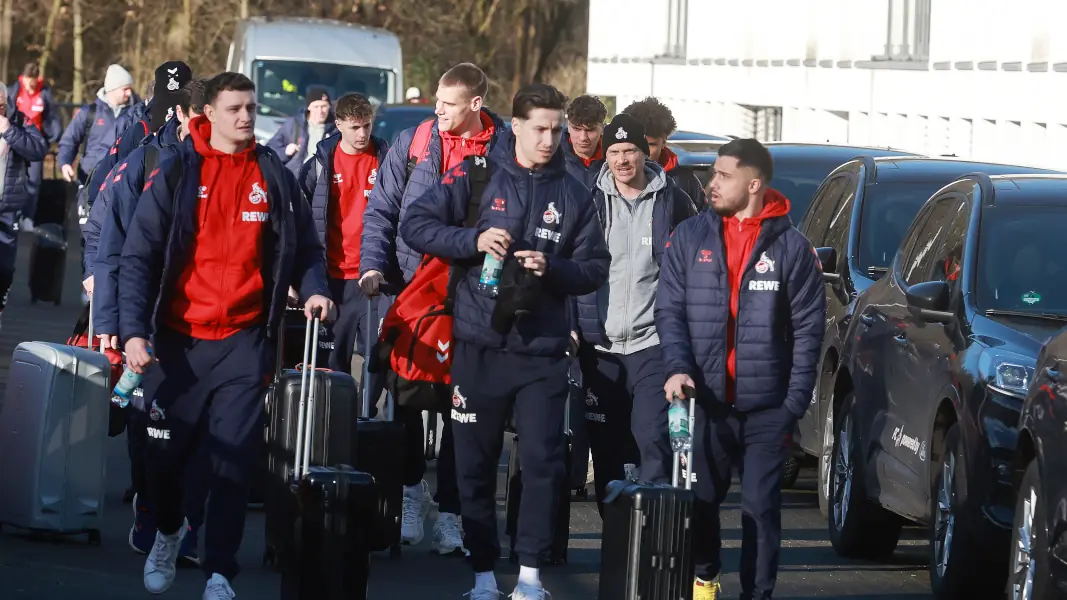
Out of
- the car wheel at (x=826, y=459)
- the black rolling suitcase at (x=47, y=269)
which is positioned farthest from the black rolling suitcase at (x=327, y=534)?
the black rolling suitcase at (x=47, y=269)

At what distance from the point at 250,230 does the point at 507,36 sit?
1748 inches

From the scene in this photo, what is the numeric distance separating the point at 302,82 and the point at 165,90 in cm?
2116

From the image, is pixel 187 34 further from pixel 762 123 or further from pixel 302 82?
pixel 302 82

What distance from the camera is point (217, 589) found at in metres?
7.88

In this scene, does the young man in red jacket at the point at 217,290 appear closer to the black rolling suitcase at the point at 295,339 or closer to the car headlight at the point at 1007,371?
the car headlight at the point at 1007,371

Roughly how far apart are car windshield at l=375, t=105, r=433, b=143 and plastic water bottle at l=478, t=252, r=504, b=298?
16.2m

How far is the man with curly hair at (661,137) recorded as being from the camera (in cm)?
997

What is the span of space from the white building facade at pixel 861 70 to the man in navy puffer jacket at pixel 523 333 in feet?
46.2

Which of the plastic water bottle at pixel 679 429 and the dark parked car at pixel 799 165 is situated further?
the dark parked car at pixel 799 165

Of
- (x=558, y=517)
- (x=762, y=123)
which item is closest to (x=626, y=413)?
(x=558, y=517)

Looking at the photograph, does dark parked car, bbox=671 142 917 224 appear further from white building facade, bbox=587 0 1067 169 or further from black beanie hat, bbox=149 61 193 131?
white building facade, bbox=587 0 1067 169

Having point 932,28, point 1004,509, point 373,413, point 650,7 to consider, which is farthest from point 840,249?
point 650,7

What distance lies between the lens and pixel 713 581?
321 inches

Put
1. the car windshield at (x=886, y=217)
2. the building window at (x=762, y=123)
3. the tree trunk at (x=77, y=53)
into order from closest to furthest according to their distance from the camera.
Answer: the car windshield at (x=886, y=217), the building window at (x=762, y=123), the tree trunk at (x=77, y=53)
